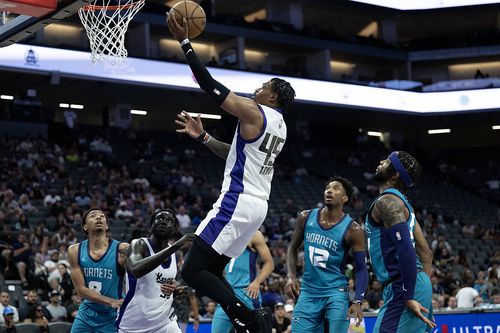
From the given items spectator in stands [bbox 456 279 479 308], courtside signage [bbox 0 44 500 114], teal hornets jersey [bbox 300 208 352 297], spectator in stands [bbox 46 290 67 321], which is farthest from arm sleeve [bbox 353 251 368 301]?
courtside signage [bbox 0 44 500 114]

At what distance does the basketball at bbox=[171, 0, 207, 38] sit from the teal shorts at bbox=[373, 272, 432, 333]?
2704mm

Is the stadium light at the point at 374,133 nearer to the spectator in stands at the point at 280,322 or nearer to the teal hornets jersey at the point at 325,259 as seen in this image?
the spectator in stands at the point at 280,322

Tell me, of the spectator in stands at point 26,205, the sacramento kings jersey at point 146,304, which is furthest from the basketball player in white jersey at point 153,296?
the spectator in stands at point 26,205

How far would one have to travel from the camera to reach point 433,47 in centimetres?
4047

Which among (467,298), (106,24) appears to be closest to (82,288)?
(106,24)

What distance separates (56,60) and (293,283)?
20810 millimetres

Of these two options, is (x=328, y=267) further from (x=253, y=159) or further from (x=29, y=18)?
(x=29, y=18)

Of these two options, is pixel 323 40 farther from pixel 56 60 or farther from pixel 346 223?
pixel 346 223

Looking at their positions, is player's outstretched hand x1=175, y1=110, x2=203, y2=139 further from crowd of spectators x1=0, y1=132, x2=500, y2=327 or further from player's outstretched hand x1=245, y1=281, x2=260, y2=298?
crowd of spectators x1=0, y1=132, x2=500, y2=327

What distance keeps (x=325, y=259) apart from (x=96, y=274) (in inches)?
98.0

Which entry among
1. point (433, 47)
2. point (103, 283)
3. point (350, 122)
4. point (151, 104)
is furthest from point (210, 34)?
point (103, 283)

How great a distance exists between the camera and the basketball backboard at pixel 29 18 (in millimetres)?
8344

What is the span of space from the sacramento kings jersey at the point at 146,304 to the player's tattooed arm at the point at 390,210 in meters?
2.49

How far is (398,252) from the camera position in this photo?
6.86 meters
